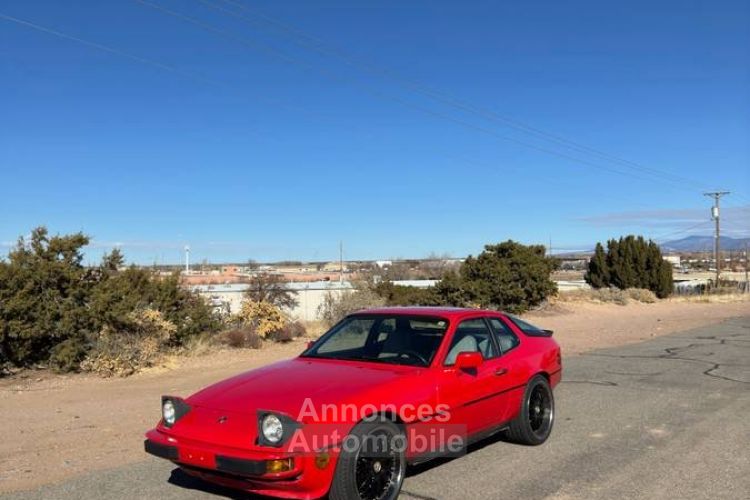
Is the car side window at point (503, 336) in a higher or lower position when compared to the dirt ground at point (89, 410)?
higher

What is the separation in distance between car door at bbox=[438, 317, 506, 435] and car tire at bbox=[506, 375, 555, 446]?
18.8 inches

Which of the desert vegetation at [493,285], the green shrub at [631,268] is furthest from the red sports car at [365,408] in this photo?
the green shrub at [631,268]

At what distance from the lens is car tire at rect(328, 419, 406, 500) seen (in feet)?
15.0

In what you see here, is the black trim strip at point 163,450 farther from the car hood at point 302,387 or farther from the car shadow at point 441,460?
the car shadow at point 441,460

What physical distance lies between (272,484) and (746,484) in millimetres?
3735

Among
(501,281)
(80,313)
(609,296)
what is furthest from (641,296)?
(80,313)

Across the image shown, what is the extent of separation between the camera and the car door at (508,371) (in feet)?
20.7

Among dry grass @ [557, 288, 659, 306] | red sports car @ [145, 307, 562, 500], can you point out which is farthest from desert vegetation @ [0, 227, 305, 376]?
dry grass @ [557, 288, 659, 306]

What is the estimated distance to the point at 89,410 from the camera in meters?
8.94

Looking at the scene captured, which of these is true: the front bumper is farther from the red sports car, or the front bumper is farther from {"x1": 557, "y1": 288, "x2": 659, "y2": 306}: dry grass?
{"x1": 557, "y1": 288, "x2": 659, "y2": 306}: dry grass

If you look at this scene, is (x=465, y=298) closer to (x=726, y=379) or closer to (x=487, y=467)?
(x=726, y=379)

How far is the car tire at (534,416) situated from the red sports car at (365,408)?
11mm

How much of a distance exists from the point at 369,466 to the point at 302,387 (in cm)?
75

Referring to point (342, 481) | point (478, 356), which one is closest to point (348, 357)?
point (478, 356)
